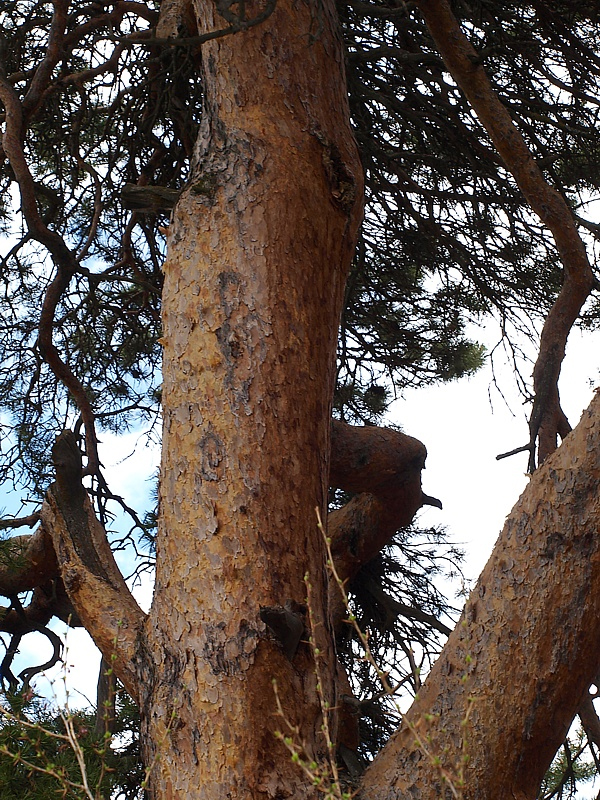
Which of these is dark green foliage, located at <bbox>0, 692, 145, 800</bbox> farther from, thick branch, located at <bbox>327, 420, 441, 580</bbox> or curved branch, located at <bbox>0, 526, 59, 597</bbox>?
thick branch, located at <bbox>327, 420, 441, 580</bbox>

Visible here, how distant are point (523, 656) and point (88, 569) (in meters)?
1.50

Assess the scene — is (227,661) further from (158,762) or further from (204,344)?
(204,344)

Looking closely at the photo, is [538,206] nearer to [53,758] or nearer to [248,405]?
[248,405]

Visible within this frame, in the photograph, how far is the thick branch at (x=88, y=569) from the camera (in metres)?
2.35

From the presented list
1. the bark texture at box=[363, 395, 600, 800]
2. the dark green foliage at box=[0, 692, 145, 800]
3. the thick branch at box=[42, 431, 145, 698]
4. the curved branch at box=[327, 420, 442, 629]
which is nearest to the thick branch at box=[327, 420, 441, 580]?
the curved branch at box=[327, 420, 442, 629]

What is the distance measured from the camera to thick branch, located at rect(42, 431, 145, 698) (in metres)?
2.35

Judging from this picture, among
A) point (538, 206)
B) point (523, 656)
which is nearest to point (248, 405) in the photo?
point (523, 656)

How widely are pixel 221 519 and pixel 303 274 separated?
2.56 ft

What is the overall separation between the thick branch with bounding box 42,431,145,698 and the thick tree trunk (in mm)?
200

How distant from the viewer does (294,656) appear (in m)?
2.02

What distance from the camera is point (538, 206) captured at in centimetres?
302

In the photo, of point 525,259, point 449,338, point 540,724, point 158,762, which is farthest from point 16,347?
point 540,724

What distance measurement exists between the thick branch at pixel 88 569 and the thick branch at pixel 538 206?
62.7 inches

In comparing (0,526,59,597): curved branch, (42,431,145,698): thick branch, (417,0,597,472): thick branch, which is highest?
(417,0,597,472): thick branch
